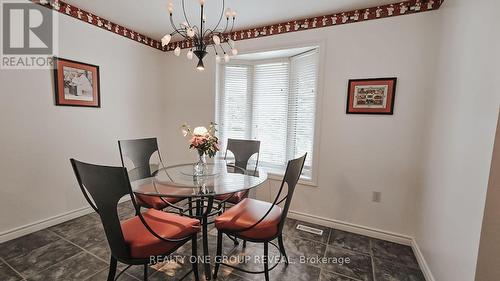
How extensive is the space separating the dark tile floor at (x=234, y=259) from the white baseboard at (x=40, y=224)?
2.6 inches

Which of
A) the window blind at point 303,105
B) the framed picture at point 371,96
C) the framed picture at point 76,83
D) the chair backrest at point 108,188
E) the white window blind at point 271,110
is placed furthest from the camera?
the white window blind at point 271,110

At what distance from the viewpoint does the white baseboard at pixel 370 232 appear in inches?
77.1

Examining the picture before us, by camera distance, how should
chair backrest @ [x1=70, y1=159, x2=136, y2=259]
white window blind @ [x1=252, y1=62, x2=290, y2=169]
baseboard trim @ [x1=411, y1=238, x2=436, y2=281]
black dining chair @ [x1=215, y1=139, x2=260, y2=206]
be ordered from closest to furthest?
chair backrest @ [x1=70, y1=159, x2=136, y2=259] < baseboard trim @ [x1=411, y1=238, x2=436, y2=281] < black dining chair @ [x1=215, y1=139, x2=260, y2=206] < white window blind @ [x1=252, y1=62, x2=290, y2=169]

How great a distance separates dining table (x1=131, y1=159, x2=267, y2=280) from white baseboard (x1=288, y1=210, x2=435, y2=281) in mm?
1019

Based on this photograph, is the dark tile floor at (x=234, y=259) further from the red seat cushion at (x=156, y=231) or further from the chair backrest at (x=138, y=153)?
the chair backrest at (x=138, y=153)

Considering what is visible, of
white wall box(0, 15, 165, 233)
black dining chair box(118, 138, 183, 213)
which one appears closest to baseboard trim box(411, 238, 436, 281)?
black dining chair box(118, 138, 183, 213)

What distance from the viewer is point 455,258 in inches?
53.2

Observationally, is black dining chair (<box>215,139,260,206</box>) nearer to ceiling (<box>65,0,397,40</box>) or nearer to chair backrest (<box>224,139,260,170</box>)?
chair backrest (<box>224,139,260,170</box>)

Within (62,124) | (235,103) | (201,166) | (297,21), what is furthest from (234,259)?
(297,21)

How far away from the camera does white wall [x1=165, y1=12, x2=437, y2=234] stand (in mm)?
2113

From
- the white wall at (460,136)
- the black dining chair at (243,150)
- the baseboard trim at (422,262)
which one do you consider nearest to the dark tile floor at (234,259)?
the baseboard trim at (422,262)

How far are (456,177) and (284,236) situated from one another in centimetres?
159

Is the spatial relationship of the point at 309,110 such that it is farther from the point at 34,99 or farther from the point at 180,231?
the point at 34,99

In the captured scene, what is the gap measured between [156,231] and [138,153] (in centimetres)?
131
